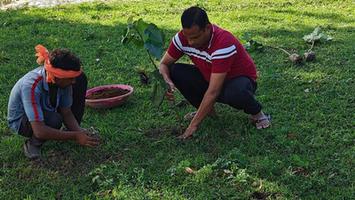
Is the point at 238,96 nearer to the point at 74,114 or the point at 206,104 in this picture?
the point at 206,104

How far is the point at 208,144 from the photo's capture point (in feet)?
13.4

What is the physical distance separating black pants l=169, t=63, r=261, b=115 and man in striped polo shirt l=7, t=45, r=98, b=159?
84cm

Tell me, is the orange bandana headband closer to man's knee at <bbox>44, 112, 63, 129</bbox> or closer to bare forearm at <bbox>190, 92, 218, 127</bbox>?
man's knee at <bbox>44, 112, 63, 129</bbox>

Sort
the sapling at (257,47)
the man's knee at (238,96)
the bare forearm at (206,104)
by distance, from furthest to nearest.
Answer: the sapling at (257,47) → the man's knee at (238,96) → the bare forearm at (206,104)

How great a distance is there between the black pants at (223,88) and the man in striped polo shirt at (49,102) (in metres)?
0.84

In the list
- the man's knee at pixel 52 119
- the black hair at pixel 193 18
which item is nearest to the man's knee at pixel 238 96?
the black hair at pixel 193 18

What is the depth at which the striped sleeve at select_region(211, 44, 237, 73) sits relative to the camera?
391 cm

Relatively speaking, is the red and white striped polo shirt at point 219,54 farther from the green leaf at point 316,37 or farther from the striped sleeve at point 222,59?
the green leaf at point 316,37

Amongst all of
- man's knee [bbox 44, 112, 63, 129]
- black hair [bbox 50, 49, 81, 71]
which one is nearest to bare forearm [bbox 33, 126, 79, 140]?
man's knee [bbox 44, 112, 63, 129]

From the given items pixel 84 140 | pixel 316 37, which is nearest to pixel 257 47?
pixel 316 37

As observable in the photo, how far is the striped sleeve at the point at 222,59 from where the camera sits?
12.8 ft

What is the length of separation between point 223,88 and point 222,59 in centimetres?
35

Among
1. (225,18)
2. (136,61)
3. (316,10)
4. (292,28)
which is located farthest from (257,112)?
(316,10)

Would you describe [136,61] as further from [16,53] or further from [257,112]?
[257,112]
